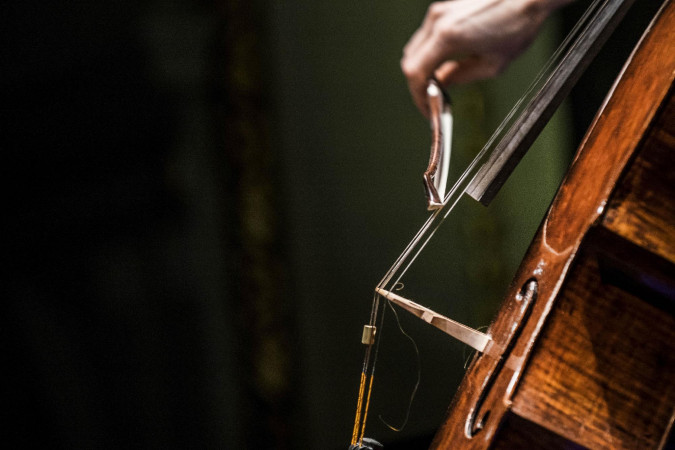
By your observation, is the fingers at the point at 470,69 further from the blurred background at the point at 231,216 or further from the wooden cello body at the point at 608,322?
the blurred background at the point at 231,216

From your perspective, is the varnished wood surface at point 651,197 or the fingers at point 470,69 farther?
the fingers at point 470,69

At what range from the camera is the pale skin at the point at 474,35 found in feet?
1.93

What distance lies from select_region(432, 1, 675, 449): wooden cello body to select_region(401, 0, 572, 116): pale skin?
157 mm

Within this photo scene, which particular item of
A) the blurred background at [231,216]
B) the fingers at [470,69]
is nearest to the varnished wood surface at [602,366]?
the fingers at [470,69]

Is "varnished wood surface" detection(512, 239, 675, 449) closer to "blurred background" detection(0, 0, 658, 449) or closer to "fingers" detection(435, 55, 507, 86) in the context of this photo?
"fingers" detection(435, 55, 507, 86)

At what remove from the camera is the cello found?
44 centimetres

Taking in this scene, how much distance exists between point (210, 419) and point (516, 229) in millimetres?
801

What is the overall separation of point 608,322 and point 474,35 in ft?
1.02

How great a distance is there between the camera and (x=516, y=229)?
1.37 metres

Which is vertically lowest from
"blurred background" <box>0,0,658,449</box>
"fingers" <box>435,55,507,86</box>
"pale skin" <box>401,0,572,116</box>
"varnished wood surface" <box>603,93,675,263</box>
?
"blurred background" <box>0,0,658,449</box>


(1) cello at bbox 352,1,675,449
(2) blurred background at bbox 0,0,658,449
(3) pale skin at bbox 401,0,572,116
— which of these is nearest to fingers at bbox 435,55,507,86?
(3) pale skin at bbox 401,0,572,116

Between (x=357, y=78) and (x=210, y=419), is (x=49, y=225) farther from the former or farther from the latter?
(x=357, y=78)

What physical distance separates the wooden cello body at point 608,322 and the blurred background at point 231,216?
2.23 ft

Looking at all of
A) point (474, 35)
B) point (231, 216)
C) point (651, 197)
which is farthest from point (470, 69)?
point (231, 216)
